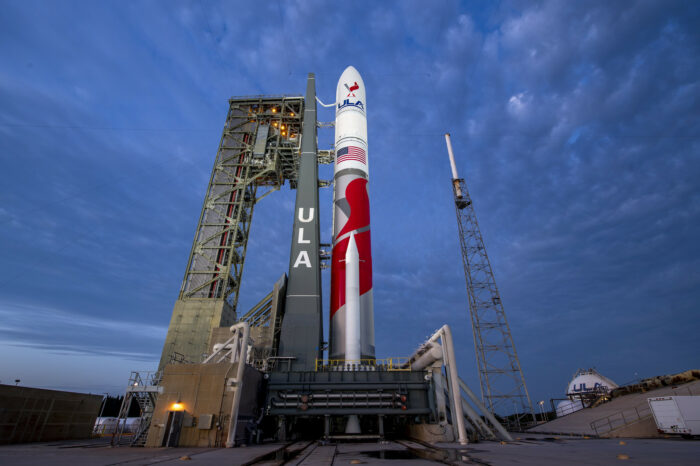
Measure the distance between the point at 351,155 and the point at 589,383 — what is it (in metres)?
42.1

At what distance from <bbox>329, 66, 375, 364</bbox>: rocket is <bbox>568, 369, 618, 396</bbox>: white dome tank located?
3181cm

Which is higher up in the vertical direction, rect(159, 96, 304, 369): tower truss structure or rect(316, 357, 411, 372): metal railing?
rect(159, 96, 304, 369): tower truss structure

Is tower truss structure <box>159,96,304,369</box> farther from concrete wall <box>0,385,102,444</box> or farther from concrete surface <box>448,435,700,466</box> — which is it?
concrete surface <box>448,435,700,466</box>

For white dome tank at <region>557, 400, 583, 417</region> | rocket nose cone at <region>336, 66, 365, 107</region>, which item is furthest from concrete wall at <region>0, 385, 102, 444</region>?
white dome tank at <region>557, 400, 583, 417</region>

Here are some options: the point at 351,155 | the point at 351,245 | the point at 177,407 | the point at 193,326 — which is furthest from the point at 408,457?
the point at 193,326

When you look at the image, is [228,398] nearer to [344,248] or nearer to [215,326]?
[344,248]

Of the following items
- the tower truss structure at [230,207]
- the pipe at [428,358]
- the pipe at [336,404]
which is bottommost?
the pipe at [336,404]

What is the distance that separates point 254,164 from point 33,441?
28.4 metres

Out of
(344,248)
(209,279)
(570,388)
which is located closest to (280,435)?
(344,248)

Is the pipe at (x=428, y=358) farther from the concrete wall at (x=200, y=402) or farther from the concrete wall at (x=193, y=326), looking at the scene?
the concrete wall at (x=193, y=326)

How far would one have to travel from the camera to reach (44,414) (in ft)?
67.8

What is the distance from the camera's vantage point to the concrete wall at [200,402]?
16297mm

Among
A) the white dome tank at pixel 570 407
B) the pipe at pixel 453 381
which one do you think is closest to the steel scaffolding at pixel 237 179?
the pipe at pixel 453 381

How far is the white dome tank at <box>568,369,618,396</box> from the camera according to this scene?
137 feet
